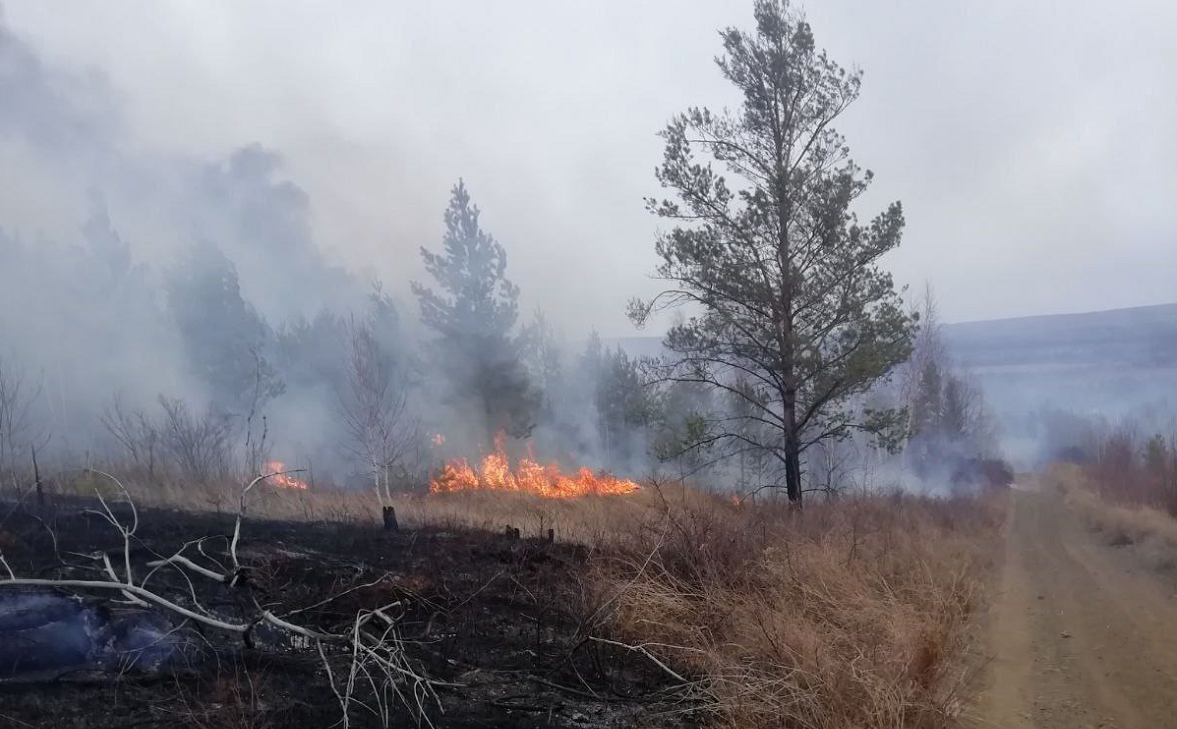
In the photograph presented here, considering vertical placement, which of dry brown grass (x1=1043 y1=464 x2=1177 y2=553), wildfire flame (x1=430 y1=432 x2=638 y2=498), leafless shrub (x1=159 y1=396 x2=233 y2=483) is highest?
leafless shrub (x1=159 y1=396 x2=233 y2=483)

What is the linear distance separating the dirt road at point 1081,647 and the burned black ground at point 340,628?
3.49 metres

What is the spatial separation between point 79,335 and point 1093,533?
38.5 metres

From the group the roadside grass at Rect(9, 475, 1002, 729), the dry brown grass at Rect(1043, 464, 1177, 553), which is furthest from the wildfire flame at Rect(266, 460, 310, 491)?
the dry brown grass at Rect(1043, 464, 1177, 553)

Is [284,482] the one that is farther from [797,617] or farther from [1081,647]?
[1081,647]

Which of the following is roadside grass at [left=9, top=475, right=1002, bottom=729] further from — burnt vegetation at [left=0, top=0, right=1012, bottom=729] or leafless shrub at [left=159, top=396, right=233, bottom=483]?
leafless shrub at [left=159, top=396, right=233, bottom=483]

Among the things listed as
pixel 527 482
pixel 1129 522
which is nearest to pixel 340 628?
pixel 527 482

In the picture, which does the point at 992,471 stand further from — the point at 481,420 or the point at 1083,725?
the point at 1083,725

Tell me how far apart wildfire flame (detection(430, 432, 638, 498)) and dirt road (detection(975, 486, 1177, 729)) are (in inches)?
440

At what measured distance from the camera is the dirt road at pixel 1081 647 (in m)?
6.37

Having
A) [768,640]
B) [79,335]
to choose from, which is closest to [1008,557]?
[768,640]

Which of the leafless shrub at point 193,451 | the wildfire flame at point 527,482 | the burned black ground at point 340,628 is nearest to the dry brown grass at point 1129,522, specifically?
the burned black ground at point 340,628

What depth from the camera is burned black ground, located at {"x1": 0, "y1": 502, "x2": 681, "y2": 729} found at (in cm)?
550

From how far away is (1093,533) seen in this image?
59.1 ft

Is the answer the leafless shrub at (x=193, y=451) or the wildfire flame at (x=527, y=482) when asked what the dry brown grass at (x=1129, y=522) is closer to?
the wildfire flame at (x=527, y=482)
